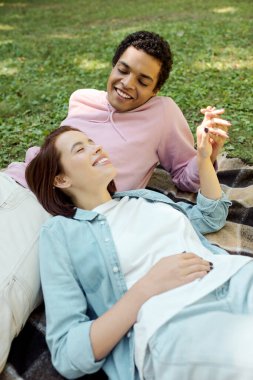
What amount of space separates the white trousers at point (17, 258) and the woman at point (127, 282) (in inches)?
4.7

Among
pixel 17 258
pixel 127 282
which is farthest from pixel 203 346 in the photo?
pixel 17 258

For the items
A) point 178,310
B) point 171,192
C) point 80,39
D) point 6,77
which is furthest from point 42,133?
point 80,39

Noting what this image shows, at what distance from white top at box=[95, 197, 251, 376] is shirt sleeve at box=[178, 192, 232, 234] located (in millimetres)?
340

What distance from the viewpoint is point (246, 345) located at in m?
1.63

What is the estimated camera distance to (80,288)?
212cm

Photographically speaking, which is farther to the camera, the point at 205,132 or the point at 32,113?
the point at 32,113

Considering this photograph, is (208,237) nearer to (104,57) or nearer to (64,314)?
(64,314)

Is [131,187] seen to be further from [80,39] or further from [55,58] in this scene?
[80,39]

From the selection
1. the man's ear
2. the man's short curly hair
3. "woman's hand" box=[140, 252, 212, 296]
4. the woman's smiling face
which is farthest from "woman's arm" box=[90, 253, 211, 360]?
the man's short curly hair

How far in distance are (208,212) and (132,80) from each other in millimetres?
1046

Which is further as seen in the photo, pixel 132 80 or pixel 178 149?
pixel 178 149

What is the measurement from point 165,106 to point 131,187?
0.65 m

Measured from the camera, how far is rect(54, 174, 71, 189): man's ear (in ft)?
7.98

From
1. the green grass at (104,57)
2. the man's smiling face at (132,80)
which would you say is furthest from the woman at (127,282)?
the green grass at (104,57)
